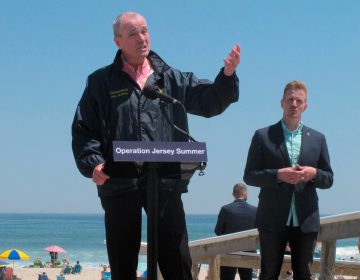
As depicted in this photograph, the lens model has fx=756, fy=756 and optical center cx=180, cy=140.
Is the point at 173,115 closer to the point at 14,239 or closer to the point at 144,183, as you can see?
the point at 144,183

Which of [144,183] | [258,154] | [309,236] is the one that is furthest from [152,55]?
[309,236]

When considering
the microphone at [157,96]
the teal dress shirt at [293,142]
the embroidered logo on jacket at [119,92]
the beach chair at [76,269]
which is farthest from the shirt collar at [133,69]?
the beach chair at [76,269]

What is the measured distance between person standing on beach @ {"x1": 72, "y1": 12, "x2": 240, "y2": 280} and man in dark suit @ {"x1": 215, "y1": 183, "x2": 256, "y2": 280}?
17.5 feet

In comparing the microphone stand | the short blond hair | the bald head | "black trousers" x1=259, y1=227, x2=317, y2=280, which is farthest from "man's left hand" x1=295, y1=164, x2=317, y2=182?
the bald head

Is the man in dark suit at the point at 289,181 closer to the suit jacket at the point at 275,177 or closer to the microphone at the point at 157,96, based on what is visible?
the suit jacket at the point at 275,177

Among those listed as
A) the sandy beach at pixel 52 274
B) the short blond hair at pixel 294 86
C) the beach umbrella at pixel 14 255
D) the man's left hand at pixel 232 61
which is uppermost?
the short blond hair at pixel 294 86

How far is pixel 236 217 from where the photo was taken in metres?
9.02

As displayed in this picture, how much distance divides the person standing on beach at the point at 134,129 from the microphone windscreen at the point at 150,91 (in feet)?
0.37

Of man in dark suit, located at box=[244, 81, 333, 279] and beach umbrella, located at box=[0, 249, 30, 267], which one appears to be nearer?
man in dark suit, located at box=[244, 81, 333, 279]

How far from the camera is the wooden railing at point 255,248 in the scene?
5047 millimetres

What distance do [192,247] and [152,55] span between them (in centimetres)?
334

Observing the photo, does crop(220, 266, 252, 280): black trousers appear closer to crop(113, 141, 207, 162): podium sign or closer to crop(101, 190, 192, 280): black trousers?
crop(101, 190, 192, 280): black trousers

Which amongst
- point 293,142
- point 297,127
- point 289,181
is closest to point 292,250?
point 289,181

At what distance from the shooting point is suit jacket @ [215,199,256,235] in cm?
902
